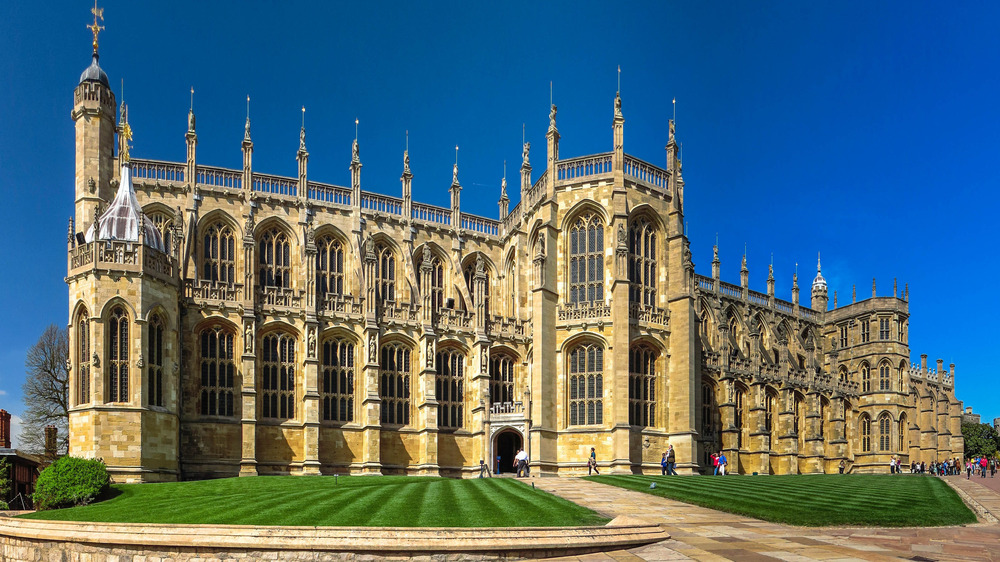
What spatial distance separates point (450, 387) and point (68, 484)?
22.7m

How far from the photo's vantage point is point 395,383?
4762 centimetres

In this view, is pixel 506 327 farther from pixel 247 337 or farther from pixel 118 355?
pixel 118 355

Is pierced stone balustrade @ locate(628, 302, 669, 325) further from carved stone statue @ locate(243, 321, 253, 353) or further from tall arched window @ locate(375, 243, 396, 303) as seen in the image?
carved stone statue @ locate(243, 321, 253, 353)

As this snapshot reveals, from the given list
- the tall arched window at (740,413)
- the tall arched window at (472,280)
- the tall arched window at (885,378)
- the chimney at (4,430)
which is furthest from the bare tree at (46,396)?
the tall arched window at (885,378)

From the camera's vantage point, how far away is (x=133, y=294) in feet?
121

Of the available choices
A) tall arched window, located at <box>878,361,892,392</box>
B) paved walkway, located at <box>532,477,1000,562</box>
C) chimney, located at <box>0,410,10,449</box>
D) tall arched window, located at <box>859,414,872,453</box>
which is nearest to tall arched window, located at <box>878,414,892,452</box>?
tall arched window, located at <box>859,414,872,453</box>

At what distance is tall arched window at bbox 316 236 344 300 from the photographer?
4803 cm

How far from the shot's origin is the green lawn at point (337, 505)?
802 inches

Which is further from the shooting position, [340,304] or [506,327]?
[506,327]

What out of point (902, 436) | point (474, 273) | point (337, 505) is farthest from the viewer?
point (902, 436)

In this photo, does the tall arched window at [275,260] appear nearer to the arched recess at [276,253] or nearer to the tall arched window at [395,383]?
the arched recess at [276,253]

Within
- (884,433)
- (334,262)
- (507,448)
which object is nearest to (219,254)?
(334,262)

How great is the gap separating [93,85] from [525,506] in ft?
111

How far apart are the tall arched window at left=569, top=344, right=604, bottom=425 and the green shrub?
24289 millimetres
